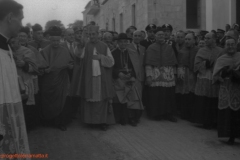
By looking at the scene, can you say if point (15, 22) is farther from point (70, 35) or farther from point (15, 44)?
point (70, 35)

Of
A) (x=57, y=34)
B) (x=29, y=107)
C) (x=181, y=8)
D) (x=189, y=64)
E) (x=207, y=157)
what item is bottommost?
(x=207, y=157)

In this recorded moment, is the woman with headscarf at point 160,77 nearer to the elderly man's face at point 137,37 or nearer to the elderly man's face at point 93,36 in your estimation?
the elderly man's face at point 137,37

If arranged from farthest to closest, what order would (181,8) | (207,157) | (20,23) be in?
1. (181,8)
2. (207,157)
3. (20,23)

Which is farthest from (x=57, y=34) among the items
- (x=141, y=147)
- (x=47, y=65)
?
(x=141, y=147)

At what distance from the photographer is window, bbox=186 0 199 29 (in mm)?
16517

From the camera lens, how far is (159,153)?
541 centimetres

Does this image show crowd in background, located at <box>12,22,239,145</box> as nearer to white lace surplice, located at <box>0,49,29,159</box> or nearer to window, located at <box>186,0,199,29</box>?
white lace surplice, located at <box>0,49,29,159</box>

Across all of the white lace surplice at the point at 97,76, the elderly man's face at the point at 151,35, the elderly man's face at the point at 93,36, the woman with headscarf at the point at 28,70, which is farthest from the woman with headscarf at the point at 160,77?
the woman with headscarf at the point at 28,70

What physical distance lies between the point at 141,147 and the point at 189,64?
2930mm

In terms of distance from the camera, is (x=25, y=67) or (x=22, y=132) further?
(x=25, y=67)

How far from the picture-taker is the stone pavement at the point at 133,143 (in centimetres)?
533

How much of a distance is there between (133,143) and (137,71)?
2.12 metres

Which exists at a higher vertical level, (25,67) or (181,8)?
(181,8)

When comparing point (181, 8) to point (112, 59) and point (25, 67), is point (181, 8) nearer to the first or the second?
point (112, 59)
